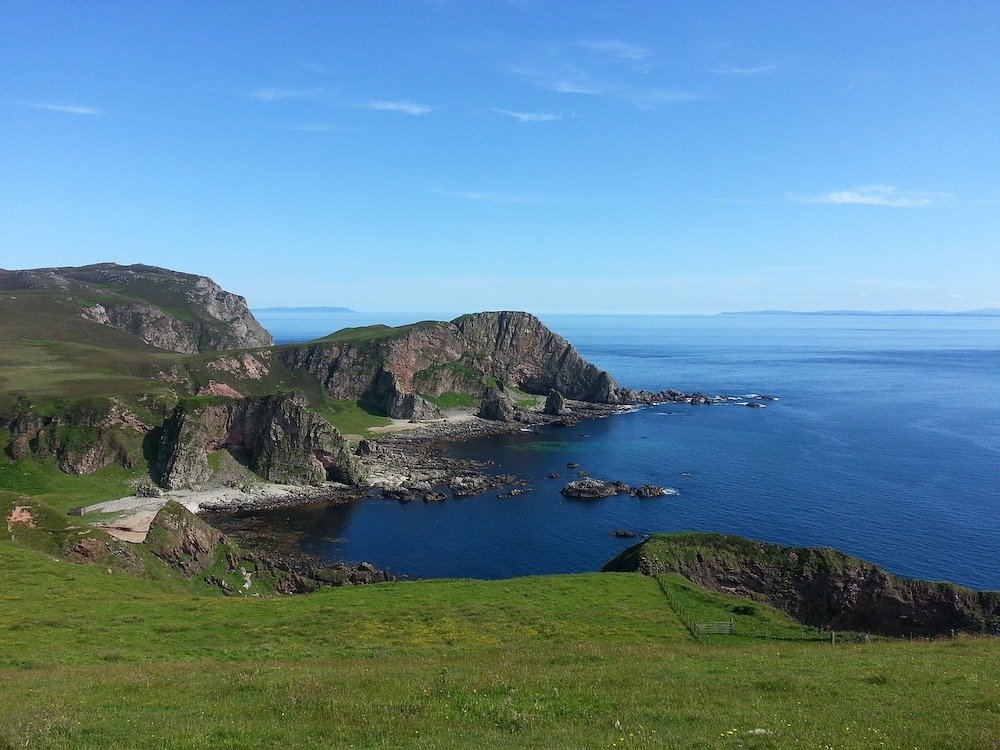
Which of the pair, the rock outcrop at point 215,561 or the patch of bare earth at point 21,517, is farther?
the rock outcrop at point 215,561

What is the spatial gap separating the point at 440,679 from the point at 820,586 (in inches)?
1523

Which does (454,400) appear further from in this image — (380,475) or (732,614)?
(732,614)

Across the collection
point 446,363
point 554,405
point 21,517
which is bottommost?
point 554,405

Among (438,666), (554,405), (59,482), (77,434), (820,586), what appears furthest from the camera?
(554,405)

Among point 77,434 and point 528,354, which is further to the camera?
point 528,354

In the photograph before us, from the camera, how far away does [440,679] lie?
68.3 ft

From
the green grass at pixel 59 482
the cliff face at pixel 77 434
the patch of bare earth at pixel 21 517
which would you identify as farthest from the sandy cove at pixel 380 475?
the cliff face at pixel 77 434

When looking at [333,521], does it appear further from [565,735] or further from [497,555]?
[565,735]

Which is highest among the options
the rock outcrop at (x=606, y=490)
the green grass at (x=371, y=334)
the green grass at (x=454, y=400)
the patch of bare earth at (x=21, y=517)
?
the green grass at (x=371, y=334)

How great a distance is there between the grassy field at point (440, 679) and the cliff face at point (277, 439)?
6258 cm

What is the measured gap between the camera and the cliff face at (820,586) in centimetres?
4434

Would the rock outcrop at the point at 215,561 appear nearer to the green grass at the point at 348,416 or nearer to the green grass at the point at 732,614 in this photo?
the green grass at the point at 732,614

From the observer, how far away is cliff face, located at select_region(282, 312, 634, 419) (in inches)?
6324

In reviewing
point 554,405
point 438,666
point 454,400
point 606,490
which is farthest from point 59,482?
point 554,405
